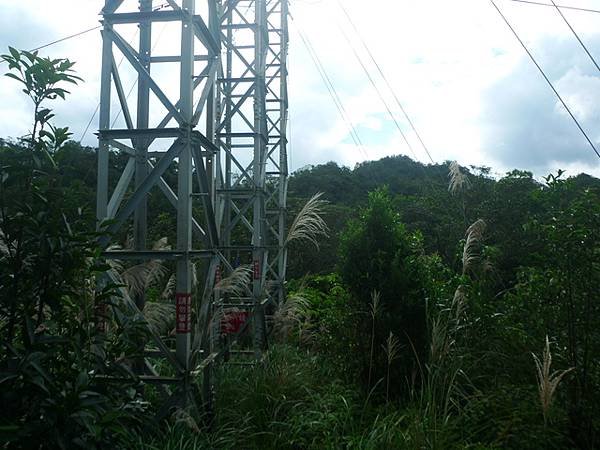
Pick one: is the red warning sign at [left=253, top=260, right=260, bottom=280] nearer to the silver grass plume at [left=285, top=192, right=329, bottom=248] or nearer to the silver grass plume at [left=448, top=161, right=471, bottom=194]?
the silver grass plume at [left=285, top=192, right=329, bottom=248]

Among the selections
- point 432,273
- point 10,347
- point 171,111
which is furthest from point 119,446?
point 432,273

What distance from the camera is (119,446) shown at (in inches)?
126

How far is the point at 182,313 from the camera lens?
4613 mm

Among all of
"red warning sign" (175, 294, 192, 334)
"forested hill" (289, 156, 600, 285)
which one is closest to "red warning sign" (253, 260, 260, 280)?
"forested hill" (289, 156, 600, 285)

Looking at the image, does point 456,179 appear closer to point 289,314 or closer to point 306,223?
point 306,223

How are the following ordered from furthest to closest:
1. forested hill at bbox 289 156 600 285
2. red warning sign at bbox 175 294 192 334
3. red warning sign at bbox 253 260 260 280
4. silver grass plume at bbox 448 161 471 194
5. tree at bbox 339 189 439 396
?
forested hill at bbox 289 156 600 285 < red warning sign at bbox 253 260 260 280 < silver grass plume at bbox 448 161 471 194 < tree at bbox 339 189 439 396 < red warning sign at bbox 175 294 192 334

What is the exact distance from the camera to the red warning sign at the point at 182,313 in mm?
4602

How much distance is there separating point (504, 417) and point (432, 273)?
283cm

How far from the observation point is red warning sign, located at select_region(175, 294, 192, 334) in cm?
460

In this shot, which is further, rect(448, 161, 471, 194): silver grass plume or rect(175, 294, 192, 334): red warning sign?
rect(448, 161, 471, 194): silver grass plume

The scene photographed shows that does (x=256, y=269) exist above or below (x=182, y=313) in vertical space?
above

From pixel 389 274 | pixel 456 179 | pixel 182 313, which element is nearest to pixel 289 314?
pixel 389 274

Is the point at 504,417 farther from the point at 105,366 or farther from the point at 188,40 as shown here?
the point at 188,40

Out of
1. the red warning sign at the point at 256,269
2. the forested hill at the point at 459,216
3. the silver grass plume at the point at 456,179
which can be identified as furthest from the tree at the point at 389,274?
the forested hill at the point at 459,216
